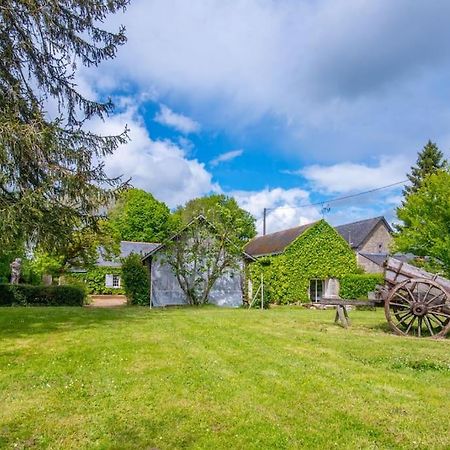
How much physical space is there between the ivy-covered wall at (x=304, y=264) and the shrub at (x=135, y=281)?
6076 mm

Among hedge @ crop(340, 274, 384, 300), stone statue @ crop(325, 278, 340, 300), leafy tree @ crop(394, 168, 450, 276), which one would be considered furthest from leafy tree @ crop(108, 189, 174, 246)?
leafy tree @ crop(394, 168, 450, 276)

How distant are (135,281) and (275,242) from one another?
1110cm

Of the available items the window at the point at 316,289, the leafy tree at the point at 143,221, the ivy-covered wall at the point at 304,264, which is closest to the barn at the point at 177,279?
the ivy-covered wall at the point at 304,264

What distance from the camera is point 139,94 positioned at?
16281 millimetres

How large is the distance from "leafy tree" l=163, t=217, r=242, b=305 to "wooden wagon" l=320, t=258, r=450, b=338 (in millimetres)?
11380

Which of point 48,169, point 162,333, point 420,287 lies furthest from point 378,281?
point 48,169

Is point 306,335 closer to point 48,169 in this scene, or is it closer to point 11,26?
point 48,169

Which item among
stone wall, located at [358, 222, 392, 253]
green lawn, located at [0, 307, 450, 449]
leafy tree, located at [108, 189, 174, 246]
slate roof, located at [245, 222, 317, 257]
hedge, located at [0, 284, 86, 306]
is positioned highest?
leafy tree, located at [108, 189, 174, 246]

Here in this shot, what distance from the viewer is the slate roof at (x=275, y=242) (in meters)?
27.4

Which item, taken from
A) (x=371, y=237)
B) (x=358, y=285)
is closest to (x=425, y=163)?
(x=371, y=237)

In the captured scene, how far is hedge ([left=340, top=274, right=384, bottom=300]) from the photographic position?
27.0 m

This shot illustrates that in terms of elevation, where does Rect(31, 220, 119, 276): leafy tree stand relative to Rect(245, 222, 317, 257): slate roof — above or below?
below

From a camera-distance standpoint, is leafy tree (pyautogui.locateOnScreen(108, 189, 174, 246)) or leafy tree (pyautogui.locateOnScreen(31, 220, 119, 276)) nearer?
leafy tree (pyautogui.locateOnScreen(31, 220, 119, 276))

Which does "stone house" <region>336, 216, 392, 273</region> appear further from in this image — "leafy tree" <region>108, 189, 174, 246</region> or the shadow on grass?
the shadow on grass
